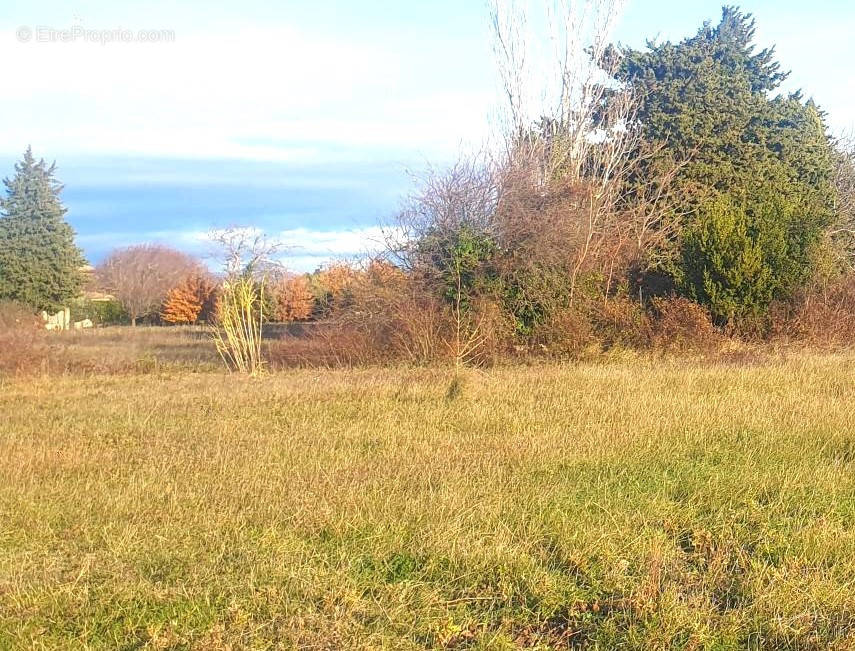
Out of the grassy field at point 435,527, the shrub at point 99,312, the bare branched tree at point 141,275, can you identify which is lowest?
the grassy field at point 435,527

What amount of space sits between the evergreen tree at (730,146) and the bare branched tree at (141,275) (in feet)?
117

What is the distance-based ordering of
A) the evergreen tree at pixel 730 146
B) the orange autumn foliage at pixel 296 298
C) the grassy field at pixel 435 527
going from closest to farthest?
the grassy field at pixel 435 527 < the evergreen tree at pixel 730 146 < the orange autumn foliage at pixel 296 298

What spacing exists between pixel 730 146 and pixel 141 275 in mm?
41677

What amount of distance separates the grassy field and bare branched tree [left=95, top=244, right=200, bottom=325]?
43626 millimetres

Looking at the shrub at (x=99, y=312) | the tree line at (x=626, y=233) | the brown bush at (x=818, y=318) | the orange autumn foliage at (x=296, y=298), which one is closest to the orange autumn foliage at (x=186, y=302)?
the shrub at (x=99, y=312)

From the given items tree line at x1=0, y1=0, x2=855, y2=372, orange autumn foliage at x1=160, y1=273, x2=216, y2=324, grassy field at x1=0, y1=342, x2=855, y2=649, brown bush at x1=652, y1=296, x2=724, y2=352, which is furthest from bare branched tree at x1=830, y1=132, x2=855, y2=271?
orange autumn foliage at x1=160, y1=273, x2=216, y2=324

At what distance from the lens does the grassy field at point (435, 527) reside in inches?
148

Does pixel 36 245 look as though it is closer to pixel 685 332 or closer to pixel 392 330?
pixel 392 330

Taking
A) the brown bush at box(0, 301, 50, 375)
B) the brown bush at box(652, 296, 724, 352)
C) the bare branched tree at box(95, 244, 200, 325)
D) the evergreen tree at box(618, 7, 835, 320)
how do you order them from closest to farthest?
1. the brown bush at box(0, 301, 50, 375)
2. the brown bush at box(652, 296, 724, 352)
3. the evergreen tree at box(618, 7, 835, 320)
4. the bare branched tree at box(95, 244, 200, 325)

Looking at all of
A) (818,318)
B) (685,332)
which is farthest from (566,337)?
(818,318)

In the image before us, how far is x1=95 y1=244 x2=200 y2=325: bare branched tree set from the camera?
51.1m

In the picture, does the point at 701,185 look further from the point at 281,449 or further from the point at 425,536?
the point at 425,536

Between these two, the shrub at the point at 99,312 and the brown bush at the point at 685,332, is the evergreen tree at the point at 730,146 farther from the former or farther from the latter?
the shrub at the point at 99,312

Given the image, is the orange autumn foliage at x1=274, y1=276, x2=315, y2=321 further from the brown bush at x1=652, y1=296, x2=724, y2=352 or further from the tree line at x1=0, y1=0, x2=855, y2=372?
the brown bush at x1=652, y1=296, x2=724, y2=352
